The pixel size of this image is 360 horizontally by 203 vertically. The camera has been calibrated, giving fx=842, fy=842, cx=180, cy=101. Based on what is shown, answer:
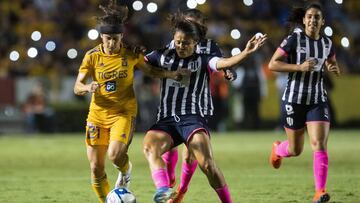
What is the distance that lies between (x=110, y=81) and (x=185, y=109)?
81cm

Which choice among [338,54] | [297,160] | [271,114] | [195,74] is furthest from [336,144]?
[195,74]

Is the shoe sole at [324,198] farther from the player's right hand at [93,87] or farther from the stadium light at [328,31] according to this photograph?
the player's right hand at [93,87]

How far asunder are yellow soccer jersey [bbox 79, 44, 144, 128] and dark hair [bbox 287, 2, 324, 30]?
2073 mm

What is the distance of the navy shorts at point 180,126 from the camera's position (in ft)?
26.2

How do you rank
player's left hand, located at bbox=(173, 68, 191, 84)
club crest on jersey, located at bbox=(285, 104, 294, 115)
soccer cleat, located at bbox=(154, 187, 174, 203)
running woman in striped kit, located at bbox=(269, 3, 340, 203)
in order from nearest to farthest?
1. soccer cleat, located at bbox=(154, 187, 174, 203)
2. player's left hand, located at bbox=(173, 68, 191, 84)
3. running woman in striped kit, located at bbox=(269, 3, 340, 203)
4. club crest on jersey, located at bbox=(285, 104, 294, 115)

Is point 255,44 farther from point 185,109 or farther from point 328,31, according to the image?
point 328,31

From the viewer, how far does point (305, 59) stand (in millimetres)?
9281

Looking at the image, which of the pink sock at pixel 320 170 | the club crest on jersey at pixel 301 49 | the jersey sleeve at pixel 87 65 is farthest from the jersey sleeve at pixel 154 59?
the pink sock at pixel 320 170

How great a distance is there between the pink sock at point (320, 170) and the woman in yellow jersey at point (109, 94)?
208 centimetres

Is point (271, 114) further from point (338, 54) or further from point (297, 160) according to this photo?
point (297, 160)

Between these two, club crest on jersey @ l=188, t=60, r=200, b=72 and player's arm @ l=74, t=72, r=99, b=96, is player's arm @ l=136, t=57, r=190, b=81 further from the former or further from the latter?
player's arm @ l=74, t=72, r=99, b=96

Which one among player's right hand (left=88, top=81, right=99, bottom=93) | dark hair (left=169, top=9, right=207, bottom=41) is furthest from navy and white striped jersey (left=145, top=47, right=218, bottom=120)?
player's right hand (left=88, top=81, right=99, bottom=93)

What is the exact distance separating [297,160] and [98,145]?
6.84m

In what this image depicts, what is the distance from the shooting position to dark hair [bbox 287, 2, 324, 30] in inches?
365
